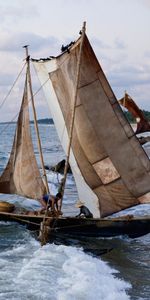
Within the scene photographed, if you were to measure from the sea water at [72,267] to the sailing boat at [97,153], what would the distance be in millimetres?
741

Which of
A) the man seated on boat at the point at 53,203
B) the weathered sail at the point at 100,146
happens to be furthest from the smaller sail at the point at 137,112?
the man seated on boat at the point at 53,203

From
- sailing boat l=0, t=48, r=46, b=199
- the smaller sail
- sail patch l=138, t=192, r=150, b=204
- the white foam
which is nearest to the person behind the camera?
the white foam

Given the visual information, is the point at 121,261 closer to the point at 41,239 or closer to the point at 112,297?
the point at 41,239

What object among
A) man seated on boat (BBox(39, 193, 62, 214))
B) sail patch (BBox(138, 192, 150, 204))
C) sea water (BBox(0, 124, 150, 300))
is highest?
man seated on boat (BBox(39, 193, 62, 214))

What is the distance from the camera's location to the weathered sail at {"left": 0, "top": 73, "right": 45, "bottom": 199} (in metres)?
21.2

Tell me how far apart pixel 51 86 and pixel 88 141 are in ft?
9.09

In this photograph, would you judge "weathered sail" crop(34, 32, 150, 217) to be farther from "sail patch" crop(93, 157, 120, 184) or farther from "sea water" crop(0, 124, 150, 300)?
"sea water" crop(0, 124, 150, 300)

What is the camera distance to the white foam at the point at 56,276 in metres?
14.0

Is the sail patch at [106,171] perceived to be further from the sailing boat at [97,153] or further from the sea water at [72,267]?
the sea water at [72,267]

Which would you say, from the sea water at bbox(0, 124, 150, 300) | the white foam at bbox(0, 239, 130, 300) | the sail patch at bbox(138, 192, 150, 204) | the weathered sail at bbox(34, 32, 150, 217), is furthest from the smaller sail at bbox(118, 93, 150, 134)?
the white foam at bbox(0, 239, 130, 300)

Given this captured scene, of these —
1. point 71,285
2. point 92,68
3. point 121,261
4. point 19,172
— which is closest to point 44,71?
point 92,68

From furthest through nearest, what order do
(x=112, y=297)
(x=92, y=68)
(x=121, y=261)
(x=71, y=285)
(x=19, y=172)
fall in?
(x=19, y=172)
(x=92, y=68)
(x=121, y=261)
(x=71, y=285)
(x=112, y=297)

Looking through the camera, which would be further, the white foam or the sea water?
the sea water

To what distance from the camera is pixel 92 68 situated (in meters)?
19.9
